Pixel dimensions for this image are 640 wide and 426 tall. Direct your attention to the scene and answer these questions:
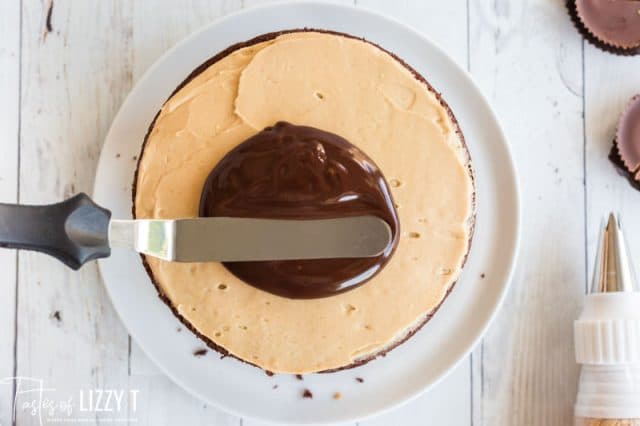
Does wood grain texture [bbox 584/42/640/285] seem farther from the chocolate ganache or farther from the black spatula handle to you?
the black spatula handle

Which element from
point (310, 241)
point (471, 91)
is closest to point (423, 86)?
point (471, 91)

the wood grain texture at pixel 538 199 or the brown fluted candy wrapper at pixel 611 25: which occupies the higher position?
the brown fluted candy wrapper at pixel 611 25

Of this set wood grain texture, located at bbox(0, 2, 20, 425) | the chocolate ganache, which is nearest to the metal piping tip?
the chocolate ganache

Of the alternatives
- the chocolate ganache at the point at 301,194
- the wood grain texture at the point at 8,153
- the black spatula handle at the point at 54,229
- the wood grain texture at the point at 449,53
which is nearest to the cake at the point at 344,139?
the chocolate ganache at the point at 301,194

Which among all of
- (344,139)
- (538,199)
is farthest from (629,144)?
(344,139)

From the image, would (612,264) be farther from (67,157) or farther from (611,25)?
(67,157)

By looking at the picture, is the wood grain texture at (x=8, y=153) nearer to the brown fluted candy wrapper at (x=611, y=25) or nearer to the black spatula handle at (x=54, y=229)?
the black spatula handle at (x=54, y=229)

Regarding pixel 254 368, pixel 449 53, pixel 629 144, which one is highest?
pixel 449 53
